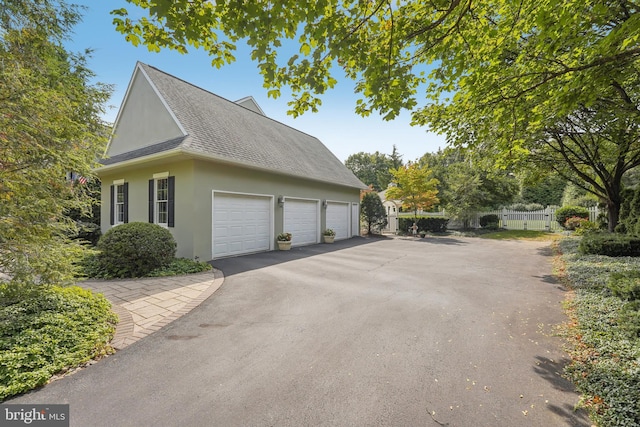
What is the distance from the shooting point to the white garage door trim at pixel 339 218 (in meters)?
14.3

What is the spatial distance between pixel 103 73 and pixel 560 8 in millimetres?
11453

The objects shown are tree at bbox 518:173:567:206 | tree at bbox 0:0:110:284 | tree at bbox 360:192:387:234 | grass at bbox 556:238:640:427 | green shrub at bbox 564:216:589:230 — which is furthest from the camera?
tree at bbox 518:173:567:206

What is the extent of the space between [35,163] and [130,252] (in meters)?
3.46

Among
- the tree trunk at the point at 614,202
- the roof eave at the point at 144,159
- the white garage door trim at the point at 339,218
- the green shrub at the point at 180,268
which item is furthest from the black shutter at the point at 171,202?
the tree trunk at the point at 614,202

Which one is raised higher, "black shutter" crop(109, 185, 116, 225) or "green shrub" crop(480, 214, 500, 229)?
"black shutter" crop(109, 185, 116, 225)

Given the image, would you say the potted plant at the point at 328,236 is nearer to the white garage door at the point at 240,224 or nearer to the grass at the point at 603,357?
the white garage door at the point at 240,224

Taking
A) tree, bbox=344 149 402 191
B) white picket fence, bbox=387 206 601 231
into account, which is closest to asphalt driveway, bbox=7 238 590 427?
white picket fence, bbox=387 206 601 231

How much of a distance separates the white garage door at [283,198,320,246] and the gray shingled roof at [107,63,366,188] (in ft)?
4.45

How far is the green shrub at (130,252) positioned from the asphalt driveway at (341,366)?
243cm

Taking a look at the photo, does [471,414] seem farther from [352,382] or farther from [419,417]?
[352,382]

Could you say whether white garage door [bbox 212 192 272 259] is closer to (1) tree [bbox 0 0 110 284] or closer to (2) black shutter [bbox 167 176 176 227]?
(2) black shutter [bbox 167 176 176 227]

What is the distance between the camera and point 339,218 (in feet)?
49.5

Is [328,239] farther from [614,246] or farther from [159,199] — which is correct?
[614,246]

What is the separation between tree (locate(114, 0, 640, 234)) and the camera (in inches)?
130
